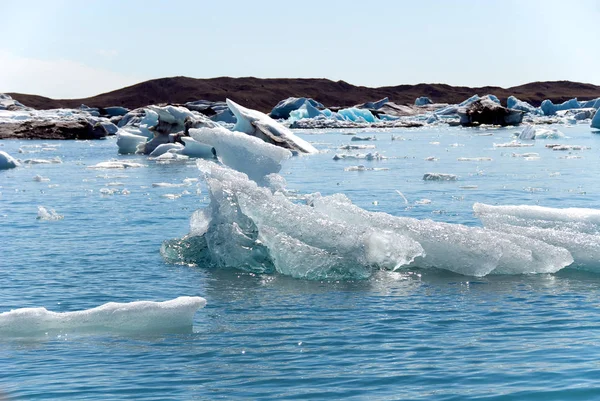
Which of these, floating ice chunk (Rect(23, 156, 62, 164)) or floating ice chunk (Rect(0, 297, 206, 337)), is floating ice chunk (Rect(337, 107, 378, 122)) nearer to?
floating ice chunk (Rect(23, 156, 62, 164))

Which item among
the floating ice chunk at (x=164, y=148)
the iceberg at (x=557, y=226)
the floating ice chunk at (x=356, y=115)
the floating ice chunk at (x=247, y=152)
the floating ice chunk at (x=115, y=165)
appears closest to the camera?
the iceberg at (x=557, y=226)

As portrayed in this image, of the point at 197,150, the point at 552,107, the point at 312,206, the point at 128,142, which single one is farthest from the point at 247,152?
the point at 552,107

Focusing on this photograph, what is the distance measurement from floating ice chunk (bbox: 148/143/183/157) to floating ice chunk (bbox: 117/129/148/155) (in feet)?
6.70

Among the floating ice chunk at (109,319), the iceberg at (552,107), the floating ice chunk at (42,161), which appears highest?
the iceberg at (552,107)

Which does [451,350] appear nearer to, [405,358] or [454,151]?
[405,358]

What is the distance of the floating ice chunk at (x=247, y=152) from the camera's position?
11.2 meters

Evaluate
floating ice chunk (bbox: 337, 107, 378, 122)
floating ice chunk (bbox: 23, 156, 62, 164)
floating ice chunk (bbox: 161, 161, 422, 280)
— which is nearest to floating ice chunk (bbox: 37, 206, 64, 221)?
floating ice chunk (bbox: 161, 161, 422, 280)

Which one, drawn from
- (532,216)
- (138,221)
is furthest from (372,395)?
(138,221)

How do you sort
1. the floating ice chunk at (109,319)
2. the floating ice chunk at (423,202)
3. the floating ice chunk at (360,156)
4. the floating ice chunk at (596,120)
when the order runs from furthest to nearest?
the floating ice chunk at (596,120), the floating ice chunk at (360,156), the floating ice chunk at (423,202), the floating ice chunk at (109,319)

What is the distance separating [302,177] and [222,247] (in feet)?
41.7

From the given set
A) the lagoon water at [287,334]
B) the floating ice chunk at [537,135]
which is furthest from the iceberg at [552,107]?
the lagoon water at [287,334]

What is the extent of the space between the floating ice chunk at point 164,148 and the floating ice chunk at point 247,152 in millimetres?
18208

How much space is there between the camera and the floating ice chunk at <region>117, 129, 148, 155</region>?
32.3 m

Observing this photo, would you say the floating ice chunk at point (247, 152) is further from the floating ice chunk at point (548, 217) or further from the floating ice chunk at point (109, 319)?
the floating ice chunk at point (109, 319)
